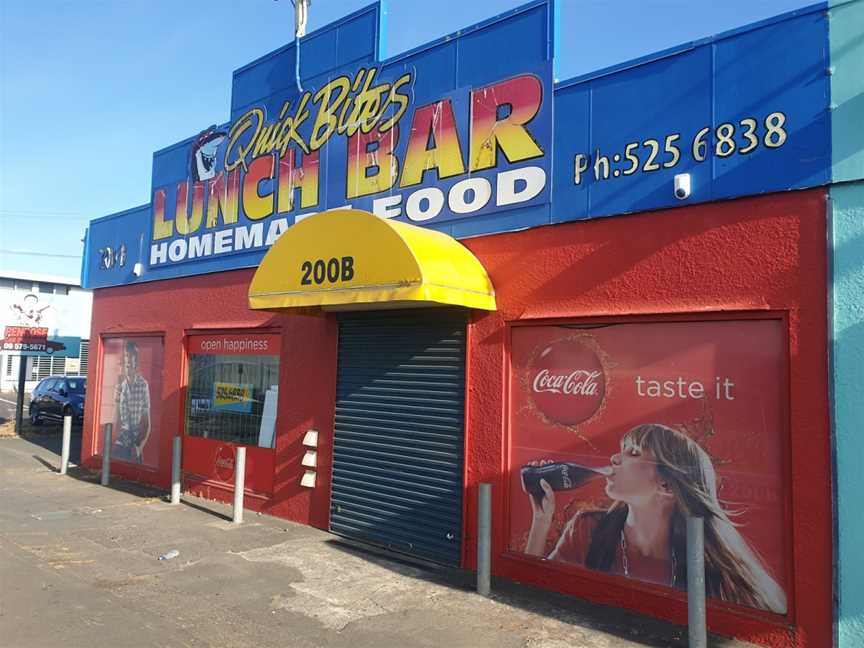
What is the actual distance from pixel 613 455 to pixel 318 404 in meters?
4.30

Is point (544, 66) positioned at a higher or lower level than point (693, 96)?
higher

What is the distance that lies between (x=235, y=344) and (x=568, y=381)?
6.08 metres

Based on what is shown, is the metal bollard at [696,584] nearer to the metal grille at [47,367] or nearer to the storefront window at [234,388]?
the storefront window at [234,388]

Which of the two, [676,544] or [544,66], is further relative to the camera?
[544,66]

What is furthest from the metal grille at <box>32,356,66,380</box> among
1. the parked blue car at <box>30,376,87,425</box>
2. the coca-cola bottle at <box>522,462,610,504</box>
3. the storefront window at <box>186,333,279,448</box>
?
the coca-cola bottle at <box>522,462,610,504</box>

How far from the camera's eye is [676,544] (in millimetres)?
5957

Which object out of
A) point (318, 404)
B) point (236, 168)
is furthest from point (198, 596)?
point (236, 168)

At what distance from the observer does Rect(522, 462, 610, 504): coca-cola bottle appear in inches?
259

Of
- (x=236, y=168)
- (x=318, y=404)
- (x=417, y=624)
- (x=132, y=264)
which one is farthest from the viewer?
(x=132, y=264)

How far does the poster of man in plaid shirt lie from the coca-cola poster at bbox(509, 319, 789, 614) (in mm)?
8317

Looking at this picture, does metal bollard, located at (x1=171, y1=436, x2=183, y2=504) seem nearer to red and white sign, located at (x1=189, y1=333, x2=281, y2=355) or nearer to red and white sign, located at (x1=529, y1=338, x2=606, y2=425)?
red and white sign, located at (x1=189, y1=333, x2=281, y2=355)

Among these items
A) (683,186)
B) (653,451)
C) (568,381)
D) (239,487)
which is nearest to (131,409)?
(239,487)

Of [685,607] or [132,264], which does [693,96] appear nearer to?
[685,607]

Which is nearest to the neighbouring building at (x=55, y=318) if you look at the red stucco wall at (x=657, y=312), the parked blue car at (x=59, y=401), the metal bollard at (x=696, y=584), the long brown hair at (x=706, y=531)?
the parked blue car at (x=59, y=401)
